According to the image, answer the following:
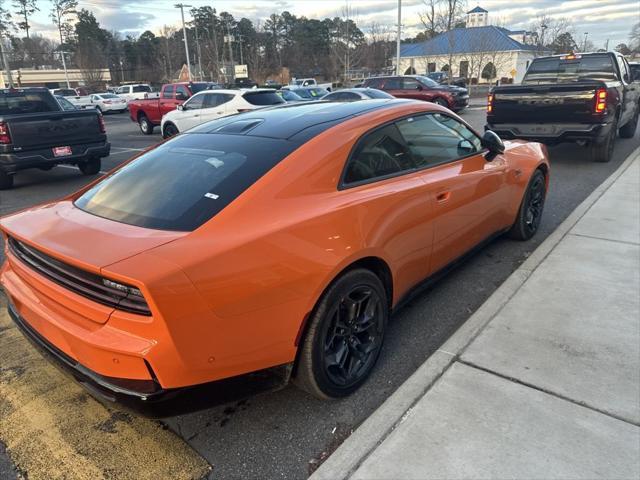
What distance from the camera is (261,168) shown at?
240cm

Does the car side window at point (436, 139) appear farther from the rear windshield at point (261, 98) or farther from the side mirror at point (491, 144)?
the rear windshield at point (261, 98)

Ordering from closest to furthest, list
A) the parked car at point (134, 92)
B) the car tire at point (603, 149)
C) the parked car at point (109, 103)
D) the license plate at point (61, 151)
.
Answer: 1. the license plate at point (61, 151)
2. the car tire at point (603, 149)
3. the parked car at point (109, 103)
4. the parked car at point (134, 92)

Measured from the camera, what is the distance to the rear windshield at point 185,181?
224 cm

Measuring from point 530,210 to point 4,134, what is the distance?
311 inches

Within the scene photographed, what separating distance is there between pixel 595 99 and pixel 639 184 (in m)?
1.55

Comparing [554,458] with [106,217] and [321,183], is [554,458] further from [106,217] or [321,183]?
[106,217]

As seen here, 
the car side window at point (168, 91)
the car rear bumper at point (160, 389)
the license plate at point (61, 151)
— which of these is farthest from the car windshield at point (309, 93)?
the car rear bumper at point (160, 389)

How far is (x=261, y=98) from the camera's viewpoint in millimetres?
13008

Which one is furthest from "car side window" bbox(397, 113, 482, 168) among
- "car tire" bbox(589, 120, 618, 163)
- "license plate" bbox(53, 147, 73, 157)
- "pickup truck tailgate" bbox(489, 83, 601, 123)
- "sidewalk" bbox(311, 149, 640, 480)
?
"license plate" bbox(53, 147, 73, 157)

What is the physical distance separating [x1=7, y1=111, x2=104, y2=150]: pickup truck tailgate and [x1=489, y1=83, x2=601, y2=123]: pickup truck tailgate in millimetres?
7294

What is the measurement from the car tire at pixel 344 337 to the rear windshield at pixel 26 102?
28.6ft

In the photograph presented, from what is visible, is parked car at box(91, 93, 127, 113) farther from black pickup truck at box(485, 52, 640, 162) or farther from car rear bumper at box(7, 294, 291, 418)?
car rear bumper at box(7, 294, 291, 418)

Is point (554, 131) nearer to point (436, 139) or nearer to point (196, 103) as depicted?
point (436, 139)

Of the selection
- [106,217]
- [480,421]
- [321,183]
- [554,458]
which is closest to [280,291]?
[321,183]
